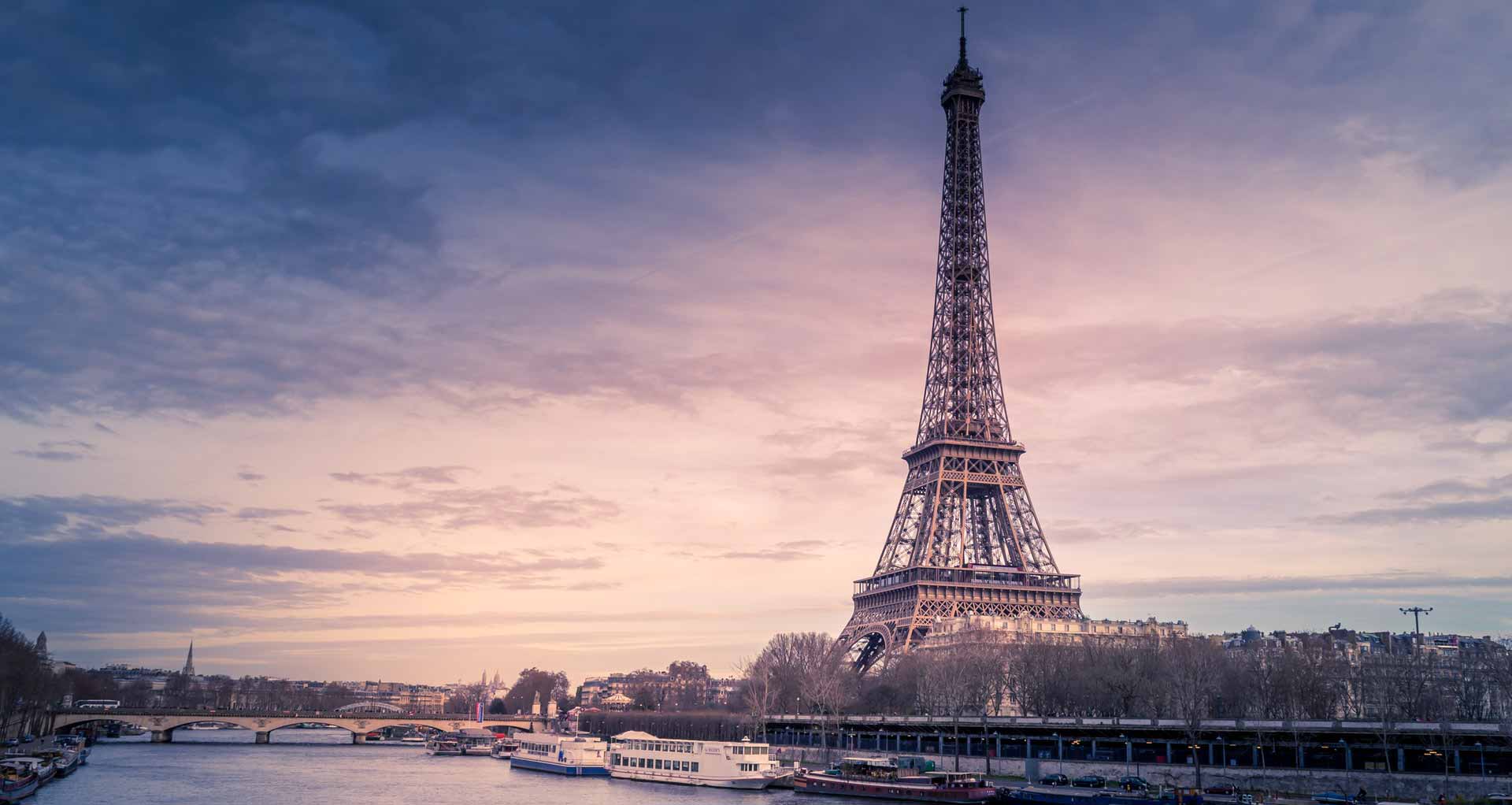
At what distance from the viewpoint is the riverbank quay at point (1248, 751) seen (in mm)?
66812

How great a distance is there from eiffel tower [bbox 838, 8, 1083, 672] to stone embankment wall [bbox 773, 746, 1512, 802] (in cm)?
4046

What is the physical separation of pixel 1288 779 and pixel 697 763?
4541 cm

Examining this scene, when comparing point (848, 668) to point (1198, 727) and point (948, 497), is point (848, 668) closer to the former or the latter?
point (948, 497)

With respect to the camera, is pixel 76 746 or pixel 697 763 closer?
pixel 697 763

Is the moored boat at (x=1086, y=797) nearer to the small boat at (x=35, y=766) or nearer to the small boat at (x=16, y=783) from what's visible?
the small boat at (x=16, y=783)

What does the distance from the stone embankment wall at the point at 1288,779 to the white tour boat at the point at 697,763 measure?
55.5 feet

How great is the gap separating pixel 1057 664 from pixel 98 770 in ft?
283

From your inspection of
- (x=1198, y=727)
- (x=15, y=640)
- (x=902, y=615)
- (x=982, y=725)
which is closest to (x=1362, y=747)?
(x=1198, y=727)

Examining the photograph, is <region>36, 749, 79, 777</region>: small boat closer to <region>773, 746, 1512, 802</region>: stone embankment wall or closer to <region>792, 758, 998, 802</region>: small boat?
<region>792, 758, 998, 802</region>: small boat

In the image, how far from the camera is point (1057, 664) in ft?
359

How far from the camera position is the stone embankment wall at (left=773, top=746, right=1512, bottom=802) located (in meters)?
64.8

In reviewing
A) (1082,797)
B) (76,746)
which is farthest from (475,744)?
(1082,797)

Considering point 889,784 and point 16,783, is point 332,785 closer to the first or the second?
point 16,783

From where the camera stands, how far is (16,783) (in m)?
73.2
